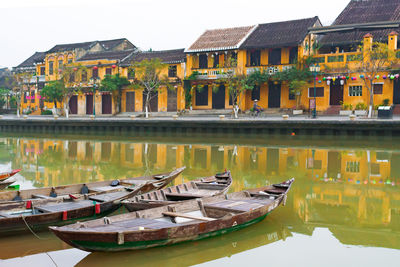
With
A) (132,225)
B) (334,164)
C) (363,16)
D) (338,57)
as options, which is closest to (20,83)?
(338,57)

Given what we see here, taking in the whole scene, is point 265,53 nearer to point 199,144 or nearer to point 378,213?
point 199,144

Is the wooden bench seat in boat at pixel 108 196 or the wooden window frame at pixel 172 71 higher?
the wooden window frame at pixel 172 71

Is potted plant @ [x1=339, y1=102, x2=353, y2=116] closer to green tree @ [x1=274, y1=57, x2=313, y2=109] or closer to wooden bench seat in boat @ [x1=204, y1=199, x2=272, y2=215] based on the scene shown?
green tree @ [x1=274, y1=57, x2=313, y2=109]

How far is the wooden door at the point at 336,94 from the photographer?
99.2 ft

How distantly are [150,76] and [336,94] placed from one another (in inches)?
566

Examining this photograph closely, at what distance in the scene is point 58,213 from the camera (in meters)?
7.25

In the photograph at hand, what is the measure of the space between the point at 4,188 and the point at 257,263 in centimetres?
742

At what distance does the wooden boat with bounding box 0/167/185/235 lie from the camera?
709 centimetres

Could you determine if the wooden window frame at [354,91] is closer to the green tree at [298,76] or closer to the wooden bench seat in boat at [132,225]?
the green tree at [298,76]

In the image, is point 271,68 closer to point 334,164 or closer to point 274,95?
point 274,95

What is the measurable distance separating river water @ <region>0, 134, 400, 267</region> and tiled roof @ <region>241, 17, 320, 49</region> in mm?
10144

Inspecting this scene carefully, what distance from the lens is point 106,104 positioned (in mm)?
41406

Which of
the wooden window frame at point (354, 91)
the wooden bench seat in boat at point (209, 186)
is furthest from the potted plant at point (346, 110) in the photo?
the wooden bench seat in boat at point (209, 186)

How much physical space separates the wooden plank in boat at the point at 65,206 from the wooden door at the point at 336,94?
25.1 m
